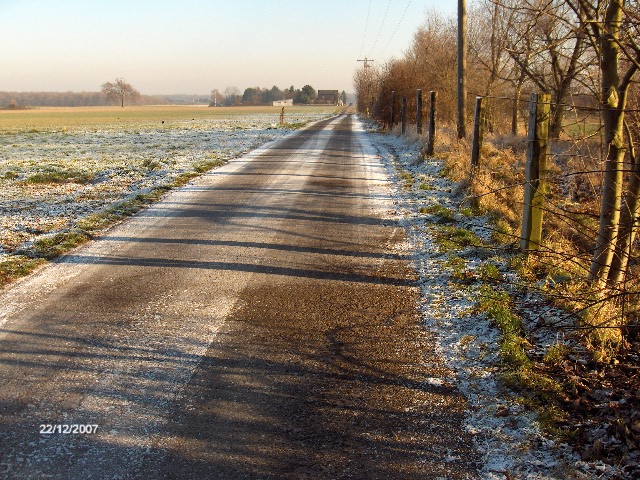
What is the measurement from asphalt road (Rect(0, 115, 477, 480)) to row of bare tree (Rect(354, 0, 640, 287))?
192cm

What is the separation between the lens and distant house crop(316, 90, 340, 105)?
168 meters

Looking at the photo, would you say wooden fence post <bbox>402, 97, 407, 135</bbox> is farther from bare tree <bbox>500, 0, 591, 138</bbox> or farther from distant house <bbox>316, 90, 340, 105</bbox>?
distant house <bbox>316, 90, 340, 105</bbox>

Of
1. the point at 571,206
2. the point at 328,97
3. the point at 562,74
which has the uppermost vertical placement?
the point at 328,97

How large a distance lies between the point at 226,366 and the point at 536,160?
15.8 feet

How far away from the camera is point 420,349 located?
463 cm

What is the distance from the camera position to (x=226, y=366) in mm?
4297

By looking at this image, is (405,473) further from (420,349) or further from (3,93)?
(3,93)

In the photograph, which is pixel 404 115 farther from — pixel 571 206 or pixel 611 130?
pixel 611 130

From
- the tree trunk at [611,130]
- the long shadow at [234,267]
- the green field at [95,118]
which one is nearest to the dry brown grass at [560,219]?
the tree trunk at [611,130]

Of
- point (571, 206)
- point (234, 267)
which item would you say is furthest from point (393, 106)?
point (234, 267)

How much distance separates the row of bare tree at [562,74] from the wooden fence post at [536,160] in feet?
1.54

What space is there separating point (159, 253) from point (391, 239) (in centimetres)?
351

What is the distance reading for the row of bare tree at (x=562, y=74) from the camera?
4543 millimetres
